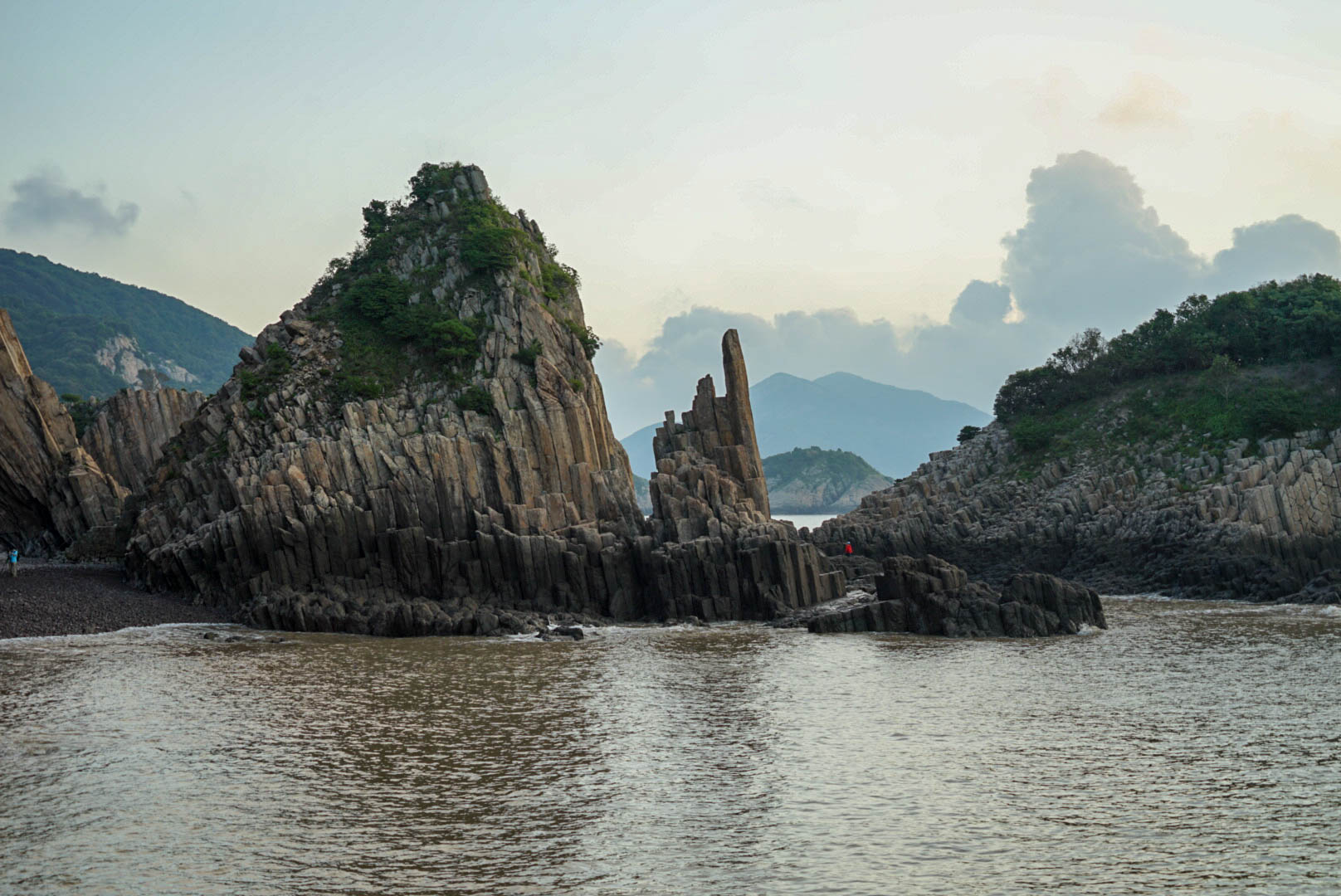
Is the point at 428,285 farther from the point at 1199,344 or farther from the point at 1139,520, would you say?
the point at 1199,344

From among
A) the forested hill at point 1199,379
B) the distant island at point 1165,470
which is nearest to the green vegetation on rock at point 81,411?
the distant island at point 1165,470

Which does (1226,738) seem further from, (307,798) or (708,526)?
(708,526)

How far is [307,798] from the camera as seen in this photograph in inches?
900

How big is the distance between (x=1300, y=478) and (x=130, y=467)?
7457cm

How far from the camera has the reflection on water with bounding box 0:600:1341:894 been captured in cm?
1859

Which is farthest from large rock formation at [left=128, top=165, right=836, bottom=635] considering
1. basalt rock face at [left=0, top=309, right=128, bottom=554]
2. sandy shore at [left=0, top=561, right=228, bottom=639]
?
basalt rock face at [left=0, top=309, right=128, bottom=554]

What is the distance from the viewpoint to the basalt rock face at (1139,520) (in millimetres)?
56906

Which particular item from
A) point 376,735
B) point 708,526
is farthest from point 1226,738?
point 708,526

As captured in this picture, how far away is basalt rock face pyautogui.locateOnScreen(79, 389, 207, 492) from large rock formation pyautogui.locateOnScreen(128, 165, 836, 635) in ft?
55.0

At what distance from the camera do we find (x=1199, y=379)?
79.8 m

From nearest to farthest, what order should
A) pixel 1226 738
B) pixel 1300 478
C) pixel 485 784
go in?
pixel 485 784, pixel 1226 738, pixel 1300 478

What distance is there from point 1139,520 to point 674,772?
47.8 meters

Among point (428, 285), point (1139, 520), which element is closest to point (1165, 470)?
point (1139, 520)

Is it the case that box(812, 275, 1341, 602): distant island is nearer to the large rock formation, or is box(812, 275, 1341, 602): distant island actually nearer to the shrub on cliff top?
the shrub on cliff top
